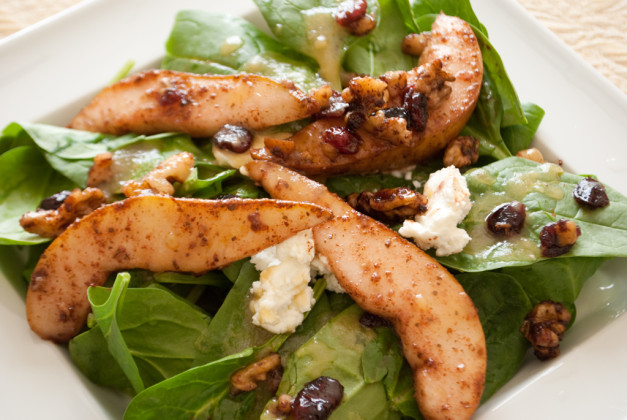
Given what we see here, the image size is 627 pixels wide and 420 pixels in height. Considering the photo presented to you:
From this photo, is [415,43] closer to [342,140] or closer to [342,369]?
[342,140]

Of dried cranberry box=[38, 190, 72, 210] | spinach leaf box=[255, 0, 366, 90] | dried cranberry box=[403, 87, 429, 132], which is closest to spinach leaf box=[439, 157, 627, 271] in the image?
dried cranberry box=[403, 87, 429, 132]

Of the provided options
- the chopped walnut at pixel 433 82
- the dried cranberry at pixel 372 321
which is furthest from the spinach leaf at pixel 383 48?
the dried cranberry at pixel 372 321

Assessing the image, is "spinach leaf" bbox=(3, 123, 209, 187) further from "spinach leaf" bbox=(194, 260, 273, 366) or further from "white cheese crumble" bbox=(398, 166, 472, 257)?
"white cheese crumble" bbox=(398, 166, 472, 257)

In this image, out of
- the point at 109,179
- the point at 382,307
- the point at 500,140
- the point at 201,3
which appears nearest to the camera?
the point at 382,307

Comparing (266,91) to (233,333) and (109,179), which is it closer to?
(109,179)

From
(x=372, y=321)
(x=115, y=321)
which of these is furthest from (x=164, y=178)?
(x=372, y=321)

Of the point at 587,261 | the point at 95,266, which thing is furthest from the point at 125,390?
the point at 587,261

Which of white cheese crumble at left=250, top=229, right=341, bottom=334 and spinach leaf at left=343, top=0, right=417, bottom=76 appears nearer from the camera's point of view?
white cheese crumble at left=250, top=229, right=341, bottom=334
